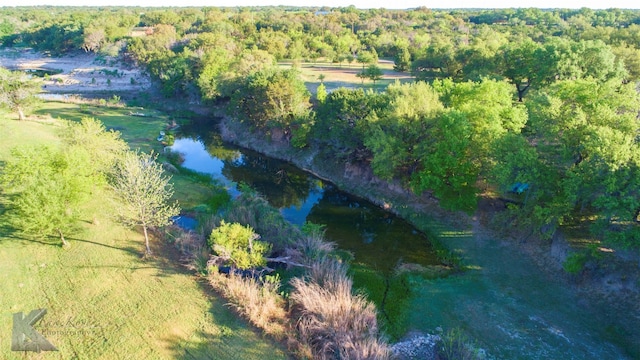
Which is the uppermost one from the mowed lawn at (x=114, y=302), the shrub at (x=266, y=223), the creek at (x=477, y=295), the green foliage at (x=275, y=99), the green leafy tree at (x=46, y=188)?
the green foliage at (x=275, y=99)

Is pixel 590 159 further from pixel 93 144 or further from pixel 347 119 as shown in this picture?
pixel 93 144

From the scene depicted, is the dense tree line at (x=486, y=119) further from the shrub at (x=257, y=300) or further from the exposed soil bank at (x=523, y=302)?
the shrub at (x=257, y=300)

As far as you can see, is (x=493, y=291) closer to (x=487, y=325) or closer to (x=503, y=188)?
(x=487, y=325)

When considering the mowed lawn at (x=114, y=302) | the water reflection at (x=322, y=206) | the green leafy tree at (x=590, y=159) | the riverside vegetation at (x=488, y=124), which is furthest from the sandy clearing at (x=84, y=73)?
the green leafy tree at (x=590, y=159)

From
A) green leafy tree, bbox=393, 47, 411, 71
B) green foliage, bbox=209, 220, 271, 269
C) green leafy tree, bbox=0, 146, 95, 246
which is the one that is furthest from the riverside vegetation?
green leafy tree, bbox=0, 146, 95, 246

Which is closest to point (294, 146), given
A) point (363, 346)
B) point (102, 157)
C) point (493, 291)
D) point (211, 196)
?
point (211, 196)

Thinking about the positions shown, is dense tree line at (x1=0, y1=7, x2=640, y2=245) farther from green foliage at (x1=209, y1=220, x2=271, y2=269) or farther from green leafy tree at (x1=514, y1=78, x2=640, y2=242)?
green foliage at (x1=209, y1=220, x2=271, y2=269)

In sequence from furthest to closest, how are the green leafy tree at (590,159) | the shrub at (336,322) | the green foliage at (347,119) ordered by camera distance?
the green foliage at (347,119) < the green leafy tree at (590,159) < the shrub at (336,322)
